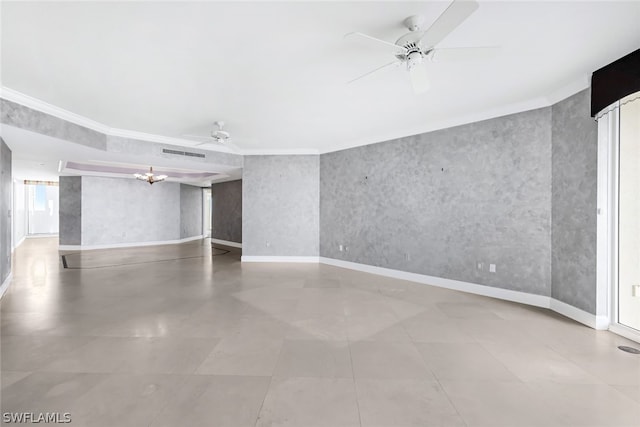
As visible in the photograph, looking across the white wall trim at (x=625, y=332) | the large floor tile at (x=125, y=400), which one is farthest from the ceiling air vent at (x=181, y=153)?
the white wall trim at (x=625, y=332)

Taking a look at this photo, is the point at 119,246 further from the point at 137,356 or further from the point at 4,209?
the point at 137,356

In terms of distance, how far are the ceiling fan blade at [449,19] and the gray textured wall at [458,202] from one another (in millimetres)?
2981

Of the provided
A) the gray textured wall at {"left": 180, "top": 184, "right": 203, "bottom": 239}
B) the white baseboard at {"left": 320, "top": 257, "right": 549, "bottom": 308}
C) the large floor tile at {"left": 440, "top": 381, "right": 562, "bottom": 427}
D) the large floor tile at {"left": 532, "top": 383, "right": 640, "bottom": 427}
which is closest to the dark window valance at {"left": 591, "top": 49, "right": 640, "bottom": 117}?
the white baseboard at {"left": 320, "top": 257, "right": 549, "bottom": 308}

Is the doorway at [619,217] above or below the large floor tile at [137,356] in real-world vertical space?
above

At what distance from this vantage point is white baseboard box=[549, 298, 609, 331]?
131 inches

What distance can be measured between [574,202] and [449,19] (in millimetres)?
3287

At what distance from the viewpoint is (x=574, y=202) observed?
3.67 metres

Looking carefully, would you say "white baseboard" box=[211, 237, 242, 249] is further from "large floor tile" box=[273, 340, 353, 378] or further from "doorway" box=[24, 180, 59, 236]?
"doorway" box=[24, 180, 59, 236]

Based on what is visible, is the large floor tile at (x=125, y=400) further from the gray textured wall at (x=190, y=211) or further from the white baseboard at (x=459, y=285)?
the gray textured wall at (x=190, y=211)

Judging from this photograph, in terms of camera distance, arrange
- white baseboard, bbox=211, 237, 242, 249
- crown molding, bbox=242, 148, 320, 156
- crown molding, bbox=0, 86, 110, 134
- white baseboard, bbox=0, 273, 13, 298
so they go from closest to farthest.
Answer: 1. crown molding, bbox=0, 86, 110, 134
2. white baseboard, bbox=0, 273, 13, 298
3. crown molding, bbox=242, 148, 320, 156
4. white baseboard, bbox=211, 237, 242, 249

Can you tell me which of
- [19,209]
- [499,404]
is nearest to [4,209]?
[499,404]

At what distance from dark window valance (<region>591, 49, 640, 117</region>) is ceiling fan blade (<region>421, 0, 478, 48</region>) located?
239 centimetres

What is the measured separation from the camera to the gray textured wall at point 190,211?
12488 mm

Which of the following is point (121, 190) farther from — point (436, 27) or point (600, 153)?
point (600, 153)
